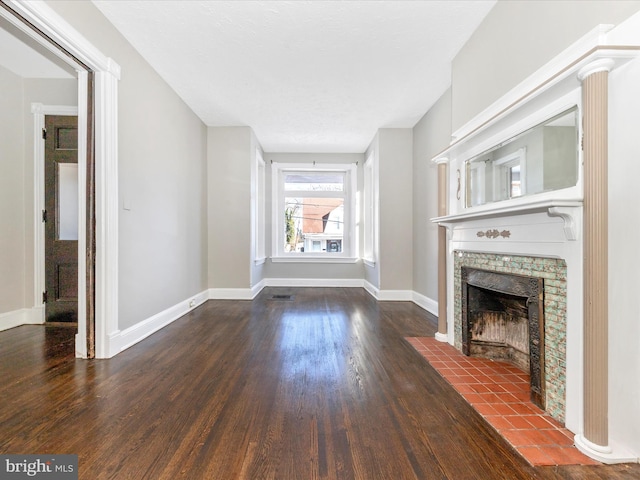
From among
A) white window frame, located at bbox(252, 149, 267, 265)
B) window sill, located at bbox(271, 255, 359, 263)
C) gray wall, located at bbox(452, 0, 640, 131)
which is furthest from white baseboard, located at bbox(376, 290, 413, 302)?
gray wall, located at bbox(452, 0, 640, 131)

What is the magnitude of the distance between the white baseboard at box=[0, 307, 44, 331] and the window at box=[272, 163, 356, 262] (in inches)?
143

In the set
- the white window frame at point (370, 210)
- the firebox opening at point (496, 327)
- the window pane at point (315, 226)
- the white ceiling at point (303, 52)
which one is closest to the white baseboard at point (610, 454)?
the firebox opening at point (496, 327)

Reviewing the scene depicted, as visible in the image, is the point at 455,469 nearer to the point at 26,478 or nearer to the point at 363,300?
the point at 26,478

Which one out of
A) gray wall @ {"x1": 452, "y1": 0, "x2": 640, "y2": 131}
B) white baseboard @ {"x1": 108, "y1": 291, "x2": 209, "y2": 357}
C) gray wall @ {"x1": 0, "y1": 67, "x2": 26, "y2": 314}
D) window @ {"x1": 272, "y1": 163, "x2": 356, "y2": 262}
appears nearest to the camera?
gray wall @ {"x1": 452, "y1": 0, "x2": 640, "y2": 131}

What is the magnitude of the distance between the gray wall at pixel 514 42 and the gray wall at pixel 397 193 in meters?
1.84

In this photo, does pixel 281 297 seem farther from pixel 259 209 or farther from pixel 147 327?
pixel 147 327

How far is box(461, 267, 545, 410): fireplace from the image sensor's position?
1835 millimetres

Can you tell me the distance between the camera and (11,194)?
313 centimetres

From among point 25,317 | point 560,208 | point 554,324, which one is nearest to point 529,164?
point 560,208

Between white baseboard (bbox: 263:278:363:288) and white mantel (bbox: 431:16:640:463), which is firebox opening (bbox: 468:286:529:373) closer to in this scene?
white mantel (bbox: 431:16:640:463)

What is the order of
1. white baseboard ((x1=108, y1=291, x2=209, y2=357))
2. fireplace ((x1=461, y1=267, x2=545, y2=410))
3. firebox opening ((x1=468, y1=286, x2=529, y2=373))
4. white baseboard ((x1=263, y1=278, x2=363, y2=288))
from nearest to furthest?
1. fireplace ((x1=461, y1=267, x2=545, y2=410))
2. firebox opening ((x1=468, y1=286, x2=529, y2=373))
3. white baseboard ((x1=108, y1=291, x2=209, y2=357))
4. white baseboard ((x1=263, y1=278, x2=363, y2=288))

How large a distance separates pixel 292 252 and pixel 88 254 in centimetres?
404

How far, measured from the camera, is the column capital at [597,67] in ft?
3.96

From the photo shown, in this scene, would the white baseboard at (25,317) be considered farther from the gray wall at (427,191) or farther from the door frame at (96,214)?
the gray wall at (427,191)
